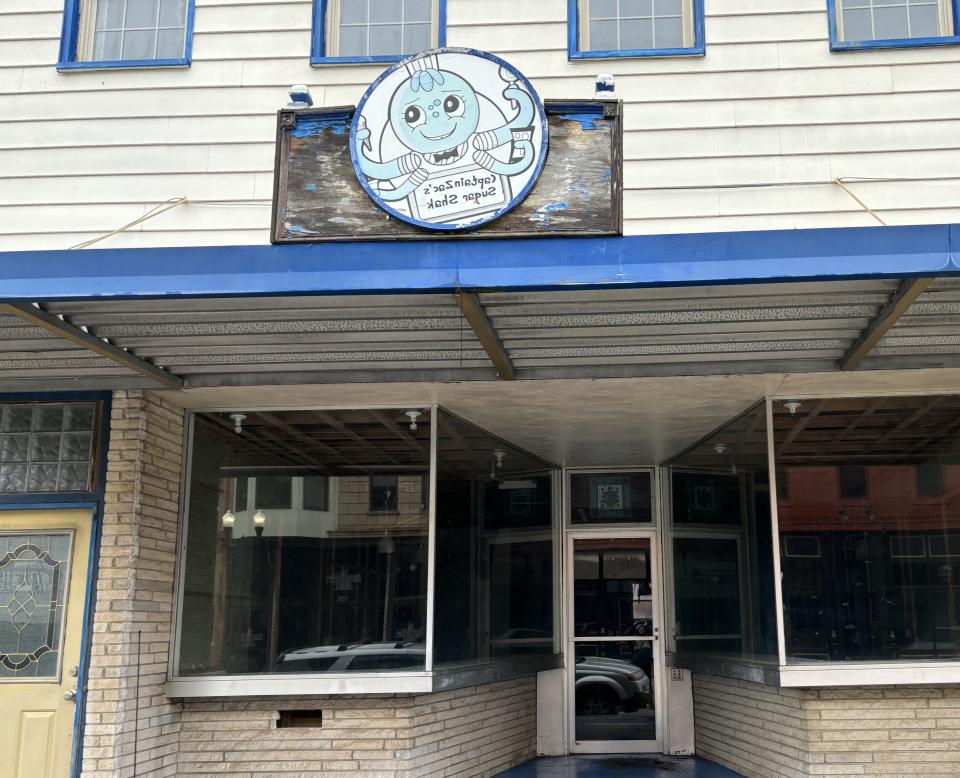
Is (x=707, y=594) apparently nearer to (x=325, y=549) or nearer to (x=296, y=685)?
(x=325, y=549)

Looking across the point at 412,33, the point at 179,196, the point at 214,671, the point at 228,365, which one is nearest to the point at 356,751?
the point at 214,671

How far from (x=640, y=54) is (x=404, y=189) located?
186 centimetres

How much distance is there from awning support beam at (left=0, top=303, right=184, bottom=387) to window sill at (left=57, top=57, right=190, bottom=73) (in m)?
2.00

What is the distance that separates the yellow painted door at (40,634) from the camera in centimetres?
741

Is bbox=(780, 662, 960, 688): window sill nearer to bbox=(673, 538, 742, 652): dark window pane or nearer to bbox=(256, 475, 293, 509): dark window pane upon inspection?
bbox=(673, 538, 742, 652): dark window pane

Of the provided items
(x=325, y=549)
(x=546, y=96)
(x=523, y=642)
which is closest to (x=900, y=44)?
(x=546, y=96)

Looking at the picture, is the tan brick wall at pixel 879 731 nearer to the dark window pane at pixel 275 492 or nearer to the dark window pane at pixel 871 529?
the dark window pane at pixel 871 529

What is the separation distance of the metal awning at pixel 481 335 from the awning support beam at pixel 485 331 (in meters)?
0.01

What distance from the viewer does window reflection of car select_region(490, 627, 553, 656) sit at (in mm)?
9305

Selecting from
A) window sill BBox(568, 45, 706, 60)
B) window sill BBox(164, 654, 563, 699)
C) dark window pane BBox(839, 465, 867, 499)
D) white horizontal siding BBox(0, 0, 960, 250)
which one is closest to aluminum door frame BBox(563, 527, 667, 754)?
window sill BBox(164, 654, 563, 699)

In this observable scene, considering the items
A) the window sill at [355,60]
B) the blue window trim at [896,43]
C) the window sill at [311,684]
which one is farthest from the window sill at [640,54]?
the window sill at [311,684]

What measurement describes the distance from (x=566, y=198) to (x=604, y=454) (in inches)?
171

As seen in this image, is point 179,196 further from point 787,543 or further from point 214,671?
point 787,543

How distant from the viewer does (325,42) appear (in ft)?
24.2
